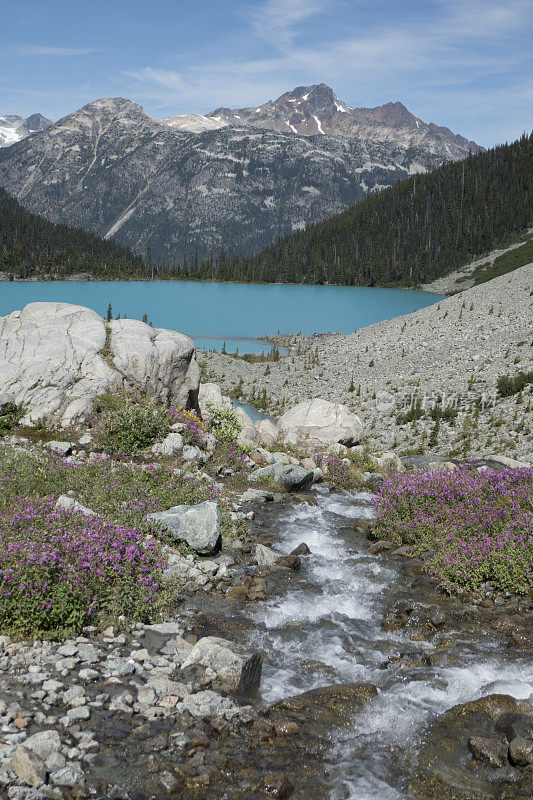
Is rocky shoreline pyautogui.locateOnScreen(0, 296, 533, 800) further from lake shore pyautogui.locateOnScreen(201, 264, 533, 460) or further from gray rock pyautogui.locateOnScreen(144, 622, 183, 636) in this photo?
lake shore pyautogui.locateOnScreen(201, 264, 533, 460)

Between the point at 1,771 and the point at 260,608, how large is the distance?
187 inches

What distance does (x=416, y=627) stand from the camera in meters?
8.51

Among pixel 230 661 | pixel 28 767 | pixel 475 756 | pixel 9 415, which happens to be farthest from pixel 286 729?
pixel 9 415

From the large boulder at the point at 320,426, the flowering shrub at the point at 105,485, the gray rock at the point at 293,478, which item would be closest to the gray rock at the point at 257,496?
the gray rock at the point at 293,478

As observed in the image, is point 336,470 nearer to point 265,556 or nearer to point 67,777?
point 265,556

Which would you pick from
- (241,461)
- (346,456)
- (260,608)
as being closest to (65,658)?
(260,608)

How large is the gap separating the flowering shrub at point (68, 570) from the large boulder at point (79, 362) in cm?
665

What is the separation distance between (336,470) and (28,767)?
1335 centimetres

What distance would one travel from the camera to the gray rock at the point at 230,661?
21.3 ft

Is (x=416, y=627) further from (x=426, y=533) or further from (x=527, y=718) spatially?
(x=426, y=533)

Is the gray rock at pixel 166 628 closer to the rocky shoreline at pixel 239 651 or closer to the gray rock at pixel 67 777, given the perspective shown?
the rocky shoreline at pixel 239 651

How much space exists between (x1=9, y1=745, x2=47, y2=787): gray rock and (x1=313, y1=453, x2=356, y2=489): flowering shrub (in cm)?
1257

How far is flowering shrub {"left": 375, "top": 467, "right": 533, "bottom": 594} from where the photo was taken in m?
9.47

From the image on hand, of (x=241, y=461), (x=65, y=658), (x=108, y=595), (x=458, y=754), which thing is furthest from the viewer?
(x=241, y=461)
